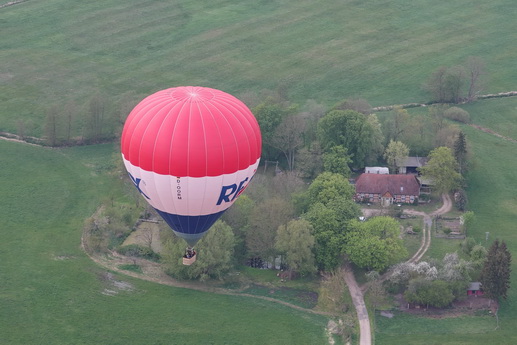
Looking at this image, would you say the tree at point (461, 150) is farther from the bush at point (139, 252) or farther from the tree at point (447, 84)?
the bush at point (139, 252)

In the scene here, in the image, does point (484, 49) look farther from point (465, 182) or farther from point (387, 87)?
point (465, 182)

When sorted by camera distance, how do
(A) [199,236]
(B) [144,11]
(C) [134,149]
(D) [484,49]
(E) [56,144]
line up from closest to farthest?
(C) [134,149] → (A) [199,236] → (E) [56,144] → (D) [484,49] → (B) [144,11]

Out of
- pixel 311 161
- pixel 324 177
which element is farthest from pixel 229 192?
pixel 311 161

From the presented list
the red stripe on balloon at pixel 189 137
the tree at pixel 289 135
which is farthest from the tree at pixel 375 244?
the tree at pixel 289 135

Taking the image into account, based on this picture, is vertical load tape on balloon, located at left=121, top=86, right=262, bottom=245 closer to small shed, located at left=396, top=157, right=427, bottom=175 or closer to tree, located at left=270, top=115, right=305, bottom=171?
tree, located at left=270, top=115, right=305, bottom=171

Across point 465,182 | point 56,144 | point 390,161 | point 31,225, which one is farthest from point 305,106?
point 31,225

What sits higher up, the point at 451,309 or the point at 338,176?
the point at 338,176
